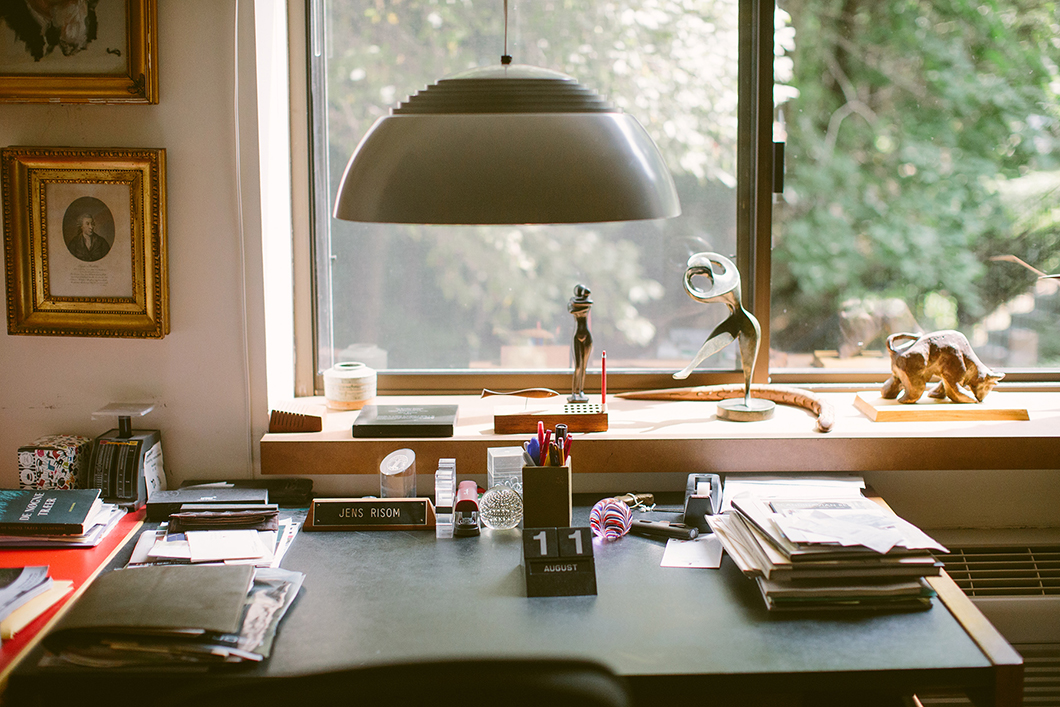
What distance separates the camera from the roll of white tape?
2.08 m

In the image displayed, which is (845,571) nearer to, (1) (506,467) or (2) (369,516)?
(1) (506,467)

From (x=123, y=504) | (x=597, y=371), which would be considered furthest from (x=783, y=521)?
(x=123, y=504)

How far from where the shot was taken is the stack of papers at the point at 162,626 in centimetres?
121

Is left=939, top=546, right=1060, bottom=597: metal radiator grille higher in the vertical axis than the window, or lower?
lower

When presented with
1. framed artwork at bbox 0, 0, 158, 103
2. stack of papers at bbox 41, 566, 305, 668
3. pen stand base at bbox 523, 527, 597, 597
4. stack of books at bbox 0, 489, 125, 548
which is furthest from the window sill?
framed artwork at bbox 0, 0, 158, 103

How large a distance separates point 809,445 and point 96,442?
1.54 m

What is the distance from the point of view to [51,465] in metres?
1.84

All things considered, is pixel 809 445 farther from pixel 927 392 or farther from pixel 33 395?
pixel 33 395

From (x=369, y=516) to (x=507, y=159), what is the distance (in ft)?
3.09

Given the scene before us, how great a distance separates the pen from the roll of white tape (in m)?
0.76

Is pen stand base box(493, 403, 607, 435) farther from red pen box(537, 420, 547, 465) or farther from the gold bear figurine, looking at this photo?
the gold bear figurine

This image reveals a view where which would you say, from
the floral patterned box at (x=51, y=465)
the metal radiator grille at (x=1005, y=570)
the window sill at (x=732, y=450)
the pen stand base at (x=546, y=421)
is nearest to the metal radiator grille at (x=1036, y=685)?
the metal radiator grille at (x=1005, y=570)

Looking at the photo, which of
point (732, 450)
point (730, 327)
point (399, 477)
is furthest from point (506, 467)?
point (730, 327)

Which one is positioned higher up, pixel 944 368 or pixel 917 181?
pixel 917 181
